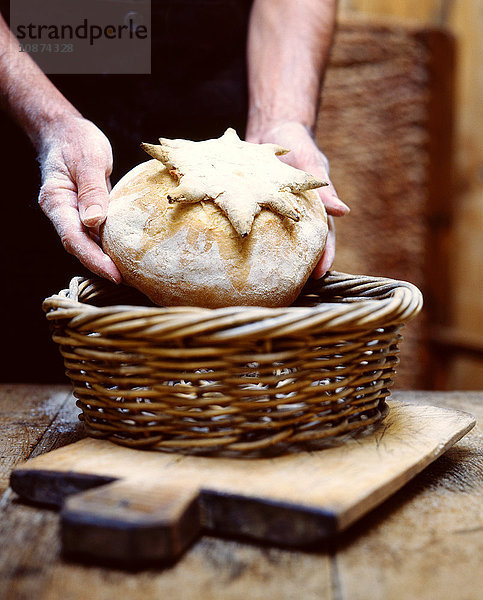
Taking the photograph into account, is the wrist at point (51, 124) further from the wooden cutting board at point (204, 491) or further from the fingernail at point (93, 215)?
the wooden cutting board at point (204, 491)

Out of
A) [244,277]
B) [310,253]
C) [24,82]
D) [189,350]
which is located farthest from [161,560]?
[24,82]

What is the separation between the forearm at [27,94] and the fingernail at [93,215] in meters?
0.29

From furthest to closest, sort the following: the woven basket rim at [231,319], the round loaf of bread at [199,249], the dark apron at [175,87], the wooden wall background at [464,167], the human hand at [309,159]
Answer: the wooden wall background at [464,167]
the dark apron at [175,87]
the human hand at [309,159]
the round loaf of bread at [199,249]
the woven basket rim at [231,319]

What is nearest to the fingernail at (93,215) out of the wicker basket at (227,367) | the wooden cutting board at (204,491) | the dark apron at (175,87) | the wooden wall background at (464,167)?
the wicker basket at (227,367)

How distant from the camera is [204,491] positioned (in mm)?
824

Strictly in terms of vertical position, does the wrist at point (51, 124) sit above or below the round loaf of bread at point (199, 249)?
above

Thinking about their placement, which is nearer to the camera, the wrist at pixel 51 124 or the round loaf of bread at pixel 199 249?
the round loaf of bread at pixel 199 249

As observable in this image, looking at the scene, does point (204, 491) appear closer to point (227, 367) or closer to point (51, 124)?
point (227, 367)

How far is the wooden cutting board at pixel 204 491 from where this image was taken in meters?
0.75

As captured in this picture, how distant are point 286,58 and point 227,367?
1.11m

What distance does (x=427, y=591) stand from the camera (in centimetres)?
73

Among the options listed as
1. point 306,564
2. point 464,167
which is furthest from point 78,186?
point 464,167

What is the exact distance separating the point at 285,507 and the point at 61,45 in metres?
1.27

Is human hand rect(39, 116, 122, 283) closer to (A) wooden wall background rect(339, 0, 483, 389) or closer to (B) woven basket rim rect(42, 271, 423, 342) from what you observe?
(B) woven basket rim rect(42, 271, 423, 342)
